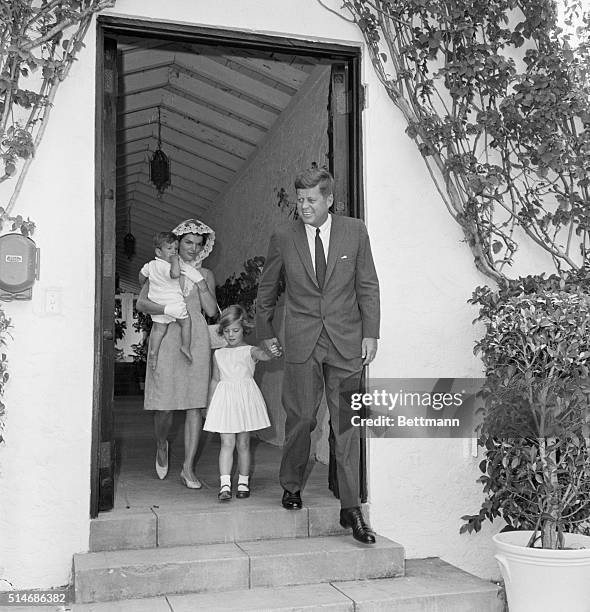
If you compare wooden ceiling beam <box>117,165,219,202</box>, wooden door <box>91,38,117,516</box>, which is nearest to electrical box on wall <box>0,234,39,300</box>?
wooden door <box>91,38,117,516</box>

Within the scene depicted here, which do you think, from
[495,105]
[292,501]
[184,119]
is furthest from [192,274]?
[184,119]

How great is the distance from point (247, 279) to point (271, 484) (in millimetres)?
2904

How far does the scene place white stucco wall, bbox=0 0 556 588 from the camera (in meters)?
3.56

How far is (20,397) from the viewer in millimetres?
3551

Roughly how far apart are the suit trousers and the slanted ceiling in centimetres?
204

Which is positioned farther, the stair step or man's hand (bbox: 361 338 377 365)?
man's hand (bbox: 361 338 377 365)

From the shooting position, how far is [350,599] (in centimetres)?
330

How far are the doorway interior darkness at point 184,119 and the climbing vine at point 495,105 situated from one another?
296 mm

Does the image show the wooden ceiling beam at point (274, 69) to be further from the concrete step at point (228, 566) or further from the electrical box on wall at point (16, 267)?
the concrete step at point (228, 566)

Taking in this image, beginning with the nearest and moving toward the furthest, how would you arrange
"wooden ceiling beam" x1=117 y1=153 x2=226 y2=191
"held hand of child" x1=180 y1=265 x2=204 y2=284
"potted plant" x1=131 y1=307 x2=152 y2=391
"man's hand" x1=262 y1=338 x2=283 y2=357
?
"man's hand" x1=262 y1=338 x2=283 y2=357 < "held hand of child" x1=180 y1=265 x2=204 y2=284 < "wooden ceiling beam" x1=117 y1=153 x2=226 y2=191 < "potted plant" x1=131 y1=307 x2=152 y2=391

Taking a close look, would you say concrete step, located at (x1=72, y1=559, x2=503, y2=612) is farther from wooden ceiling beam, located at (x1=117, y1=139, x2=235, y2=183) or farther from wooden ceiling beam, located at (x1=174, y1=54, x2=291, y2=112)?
wooden ceiling beam, located at (x1=117, y1=139, x2=235, y2=183)

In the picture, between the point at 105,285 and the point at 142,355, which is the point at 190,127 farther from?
the point at 142,355

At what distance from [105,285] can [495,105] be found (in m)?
2.31

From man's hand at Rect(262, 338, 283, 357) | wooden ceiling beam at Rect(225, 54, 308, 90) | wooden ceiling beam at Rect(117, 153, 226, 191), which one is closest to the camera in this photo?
man's hand at Rect(262, 338, 283, 357)
